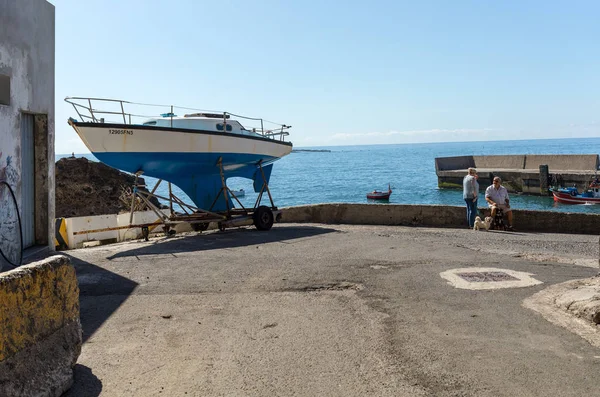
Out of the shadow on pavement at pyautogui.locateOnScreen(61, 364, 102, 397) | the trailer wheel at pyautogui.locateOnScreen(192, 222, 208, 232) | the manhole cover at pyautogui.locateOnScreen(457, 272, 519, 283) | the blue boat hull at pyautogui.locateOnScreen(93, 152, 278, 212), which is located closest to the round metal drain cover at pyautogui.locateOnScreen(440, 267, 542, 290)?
the manhole cover at pyautogui.locateOnScreen(457, 272, 519, 283)

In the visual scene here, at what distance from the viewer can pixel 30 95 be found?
986cm

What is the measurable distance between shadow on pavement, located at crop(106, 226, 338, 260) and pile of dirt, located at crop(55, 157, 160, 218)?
360 inches

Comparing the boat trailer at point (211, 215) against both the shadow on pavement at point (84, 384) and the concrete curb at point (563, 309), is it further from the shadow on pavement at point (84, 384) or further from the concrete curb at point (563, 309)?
the shadow on pavement at point (84, 384)

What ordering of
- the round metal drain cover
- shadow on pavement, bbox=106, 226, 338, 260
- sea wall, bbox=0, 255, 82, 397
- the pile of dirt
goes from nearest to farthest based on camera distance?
sea wall, bbox=0, 255, 82, 397 → the round metal drain cover → shadow on pavement, bbox=106, 226, 338, 260 → the pile of dirt

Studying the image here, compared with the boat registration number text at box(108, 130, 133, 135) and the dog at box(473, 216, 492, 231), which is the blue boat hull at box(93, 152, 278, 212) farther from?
the dog at box(473, 216, 492, 231)

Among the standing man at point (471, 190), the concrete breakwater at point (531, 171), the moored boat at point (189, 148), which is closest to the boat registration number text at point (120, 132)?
the moored boat at point (189, 148)

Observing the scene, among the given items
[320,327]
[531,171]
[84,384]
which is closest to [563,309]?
[320,327]

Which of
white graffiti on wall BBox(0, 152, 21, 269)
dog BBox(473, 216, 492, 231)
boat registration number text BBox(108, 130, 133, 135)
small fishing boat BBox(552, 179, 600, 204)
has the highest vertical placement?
boat registration number text BBox(108, 130, 133, 135)

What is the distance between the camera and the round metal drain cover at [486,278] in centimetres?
775

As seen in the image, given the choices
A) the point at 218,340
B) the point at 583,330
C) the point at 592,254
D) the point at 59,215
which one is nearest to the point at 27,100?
the point at 218,340

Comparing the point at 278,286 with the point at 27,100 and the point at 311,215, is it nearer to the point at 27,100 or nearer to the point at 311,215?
the point at 27,100

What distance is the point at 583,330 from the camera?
A: 225 inches

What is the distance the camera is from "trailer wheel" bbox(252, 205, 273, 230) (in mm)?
14531

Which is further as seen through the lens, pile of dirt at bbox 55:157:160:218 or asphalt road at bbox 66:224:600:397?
pile of dirt at bbox 55:157:160:218
